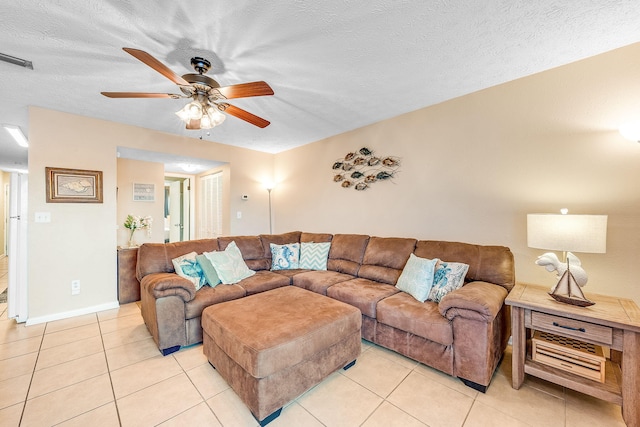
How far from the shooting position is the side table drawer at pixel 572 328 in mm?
1500

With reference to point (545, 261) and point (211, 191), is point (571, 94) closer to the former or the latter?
point (545, 261)

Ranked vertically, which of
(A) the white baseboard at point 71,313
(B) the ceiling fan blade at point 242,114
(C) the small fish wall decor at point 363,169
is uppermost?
(B) the ceiling fan blade at point 242,114

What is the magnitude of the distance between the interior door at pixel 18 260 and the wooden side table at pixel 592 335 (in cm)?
473

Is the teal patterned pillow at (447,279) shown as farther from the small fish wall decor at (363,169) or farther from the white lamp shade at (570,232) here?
the small fish wall decor at (363,169)

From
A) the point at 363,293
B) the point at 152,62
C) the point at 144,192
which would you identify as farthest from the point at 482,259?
the point at 144,192

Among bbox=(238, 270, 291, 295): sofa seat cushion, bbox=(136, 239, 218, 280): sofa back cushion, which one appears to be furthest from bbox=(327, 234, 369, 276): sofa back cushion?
bbox=(136, 239, 218, 280): sofa back cushion

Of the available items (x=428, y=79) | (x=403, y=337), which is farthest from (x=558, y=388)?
(x=428, y=79)

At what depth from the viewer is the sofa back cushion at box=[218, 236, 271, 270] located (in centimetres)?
334

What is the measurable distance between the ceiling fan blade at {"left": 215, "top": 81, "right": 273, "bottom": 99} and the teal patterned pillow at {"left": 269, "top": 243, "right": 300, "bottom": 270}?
216cm

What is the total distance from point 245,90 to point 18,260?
10.7 feet

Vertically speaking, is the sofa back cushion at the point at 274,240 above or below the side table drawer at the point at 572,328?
above

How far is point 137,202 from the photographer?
4633 mm

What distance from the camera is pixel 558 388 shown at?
5.85ft

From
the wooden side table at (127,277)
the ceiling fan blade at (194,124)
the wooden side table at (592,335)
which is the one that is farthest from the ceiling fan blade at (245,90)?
the wooden side table at (127,277)
